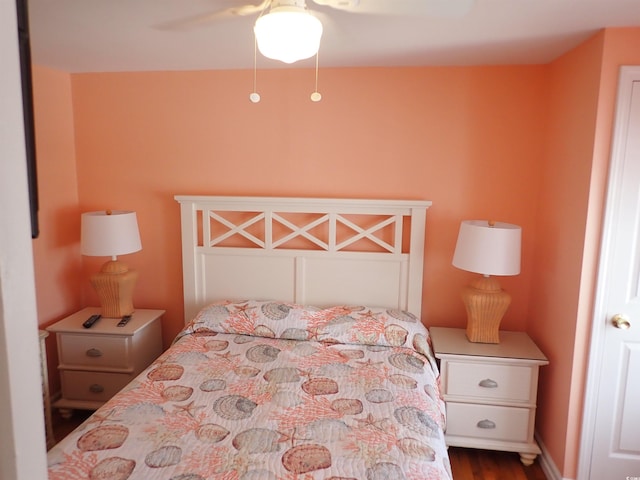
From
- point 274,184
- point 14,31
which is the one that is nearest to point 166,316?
point 274,184

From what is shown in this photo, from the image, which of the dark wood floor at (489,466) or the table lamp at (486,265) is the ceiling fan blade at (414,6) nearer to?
the table lamp at (486,265)

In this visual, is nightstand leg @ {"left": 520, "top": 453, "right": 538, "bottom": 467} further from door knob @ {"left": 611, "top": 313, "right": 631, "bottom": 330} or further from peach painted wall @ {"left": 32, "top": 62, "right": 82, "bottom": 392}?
peach painted wall @ {"left": 32, "top": 62, "right": 82, "bottom": 392}

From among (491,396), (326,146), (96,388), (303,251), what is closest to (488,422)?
→ (491,396)

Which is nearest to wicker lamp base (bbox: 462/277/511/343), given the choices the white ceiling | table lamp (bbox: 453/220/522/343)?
table lamp (bbox: 453/220/522/343)

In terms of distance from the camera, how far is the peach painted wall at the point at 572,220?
2008mm

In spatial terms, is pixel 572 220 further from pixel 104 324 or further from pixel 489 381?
pixel 104 324

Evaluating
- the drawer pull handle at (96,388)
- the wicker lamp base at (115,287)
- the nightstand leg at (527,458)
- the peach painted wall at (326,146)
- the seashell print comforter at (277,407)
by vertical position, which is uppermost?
the peach painted wall at (326,146)

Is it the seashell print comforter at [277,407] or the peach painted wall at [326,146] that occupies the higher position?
the peach painted wall at [326,146]

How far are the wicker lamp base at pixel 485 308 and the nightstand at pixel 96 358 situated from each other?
199cm

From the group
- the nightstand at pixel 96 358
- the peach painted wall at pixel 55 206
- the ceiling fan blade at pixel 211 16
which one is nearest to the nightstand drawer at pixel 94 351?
the nightstand at pixel 96 358

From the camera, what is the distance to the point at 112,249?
8.95 ft

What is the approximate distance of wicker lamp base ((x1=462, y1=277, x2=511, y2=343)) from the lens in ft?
8.31

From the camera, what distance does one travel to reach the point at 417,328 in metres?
2.57

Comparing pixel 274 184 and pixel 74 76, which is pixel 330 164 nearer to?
pixel 274 184
